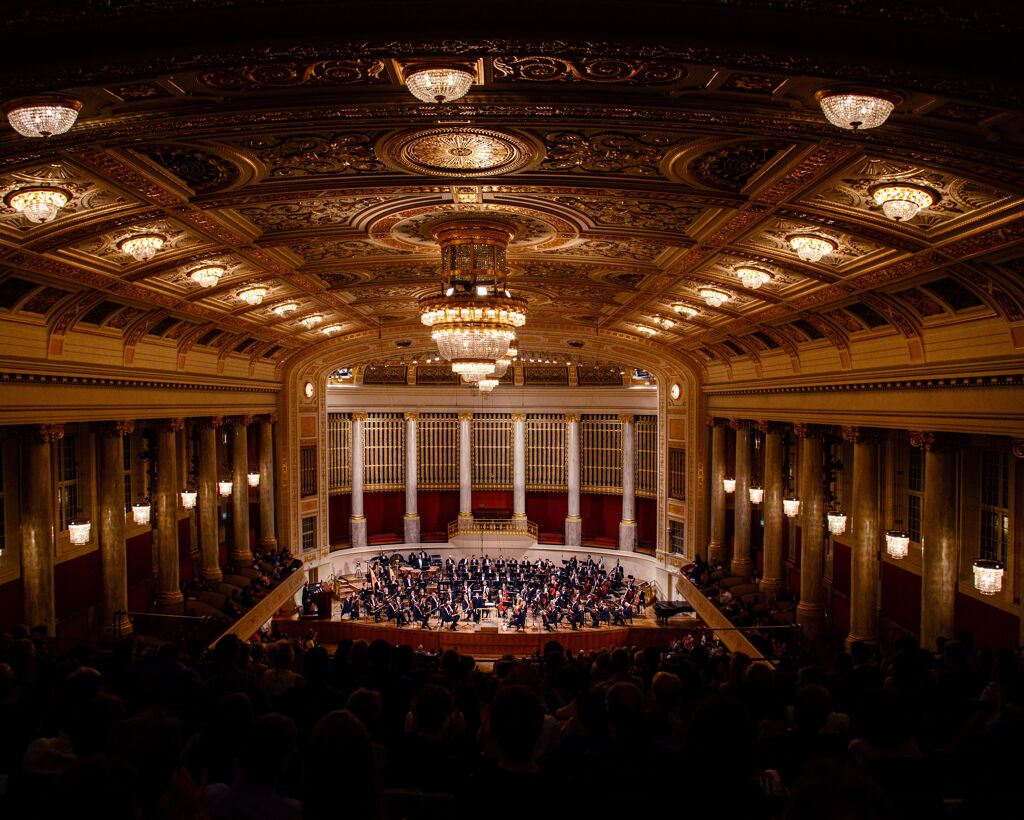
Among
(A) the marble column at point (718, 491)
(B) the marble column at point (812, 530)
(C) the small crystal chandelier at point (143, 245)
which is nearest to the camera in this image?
(C) the small crystal chandelier at point (143, 245)

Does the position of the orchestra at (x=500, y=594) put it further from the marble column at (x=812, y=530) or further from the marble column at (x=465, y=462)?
the marble column at (x=812, y=530)

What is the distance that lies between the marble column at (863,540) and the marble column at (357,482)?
66.8 ft

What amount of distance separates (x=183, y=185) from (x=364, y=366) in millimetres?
23212

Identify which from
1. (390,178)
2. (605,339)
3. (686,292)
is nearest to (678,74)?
(390,178)

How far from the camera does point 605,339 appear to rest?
23109mm

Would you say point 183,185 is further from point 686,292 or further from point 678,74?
point 686,292

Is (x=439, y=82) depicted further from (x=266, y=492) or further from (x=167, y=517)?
(x=266, y=492)

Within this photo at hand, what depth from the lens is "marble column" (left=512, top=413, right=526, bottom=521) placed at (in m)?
31.3

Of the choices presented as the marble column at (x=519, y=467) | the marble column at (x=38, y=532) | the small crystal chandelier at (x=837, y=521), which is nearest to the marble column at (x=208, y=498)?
the marble column at (x=38, y=532)

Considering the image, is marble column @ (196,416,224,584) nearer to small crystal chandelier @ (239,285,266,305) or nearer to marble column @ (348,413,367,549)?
small crystal chandelier @ (239,285,266,305)

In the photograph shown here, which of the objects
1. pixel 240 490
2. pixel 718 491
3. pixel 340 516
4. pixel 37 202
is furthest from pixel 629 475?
pixel 37 202

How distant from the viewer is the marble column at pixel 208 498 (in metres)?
19.6

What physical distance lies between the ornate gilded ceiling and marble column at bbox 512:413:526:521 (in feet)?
56.1

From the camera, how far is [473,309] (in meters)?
10.6
